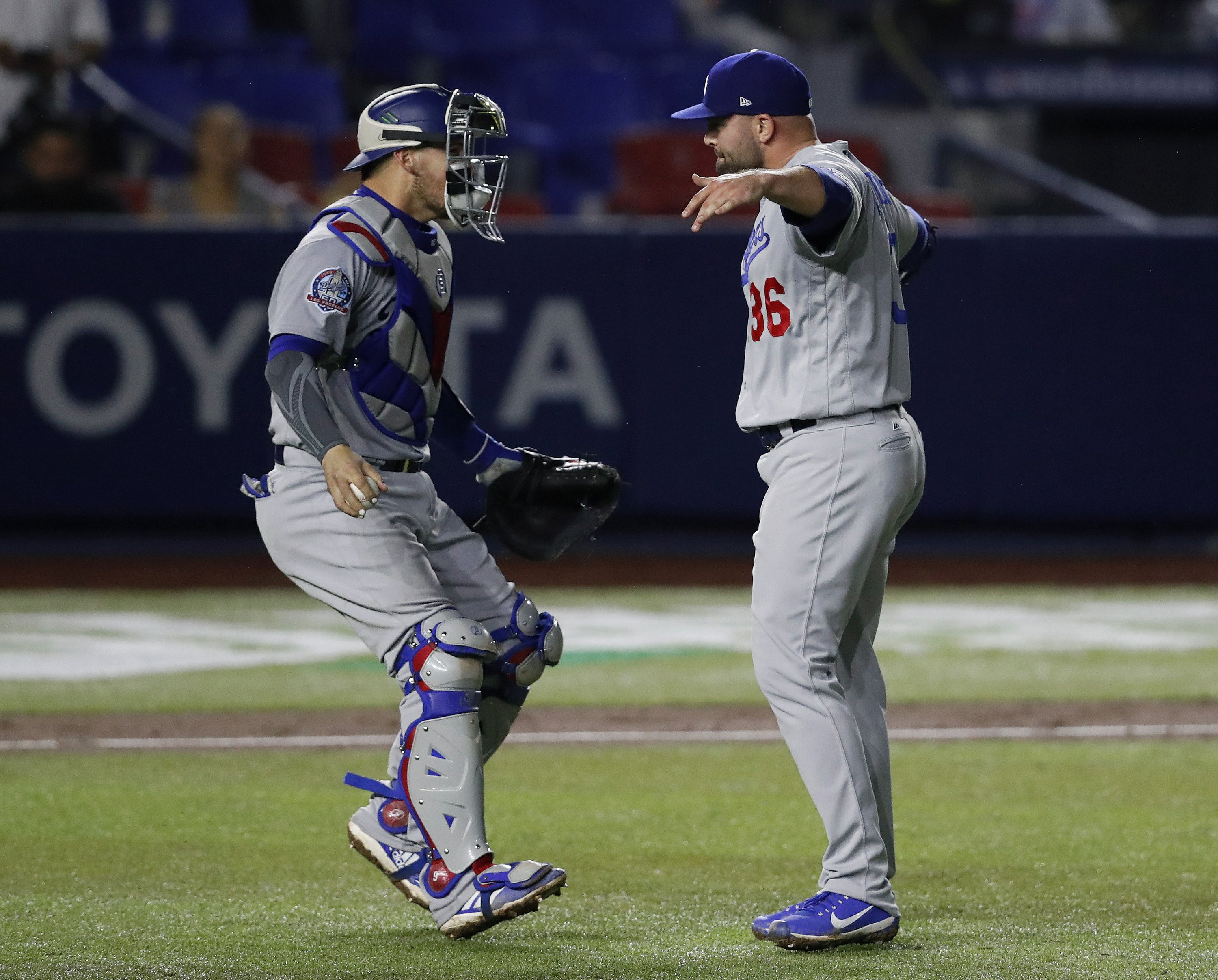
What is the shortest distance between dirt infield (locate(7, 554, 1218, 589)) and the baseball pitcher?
7038mm

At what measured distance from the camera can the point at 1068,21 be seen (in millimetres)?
18078

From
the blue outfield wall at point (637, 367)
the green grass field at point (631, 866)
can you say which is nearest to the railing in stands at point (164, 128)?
the blue outfield wall at point (637, 367)

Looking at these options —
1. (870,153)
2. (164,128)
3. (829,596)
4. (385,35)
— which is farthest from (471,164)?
(385,35)

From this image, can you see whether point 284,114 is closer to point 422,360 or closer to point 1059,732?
point 1059,732

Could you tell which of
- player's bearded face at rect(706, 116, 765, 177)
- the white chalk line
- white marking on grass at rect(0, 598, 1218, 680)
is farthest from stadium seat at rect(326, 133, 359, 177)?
player's bearded face at rect(706, 116, 765, 177)

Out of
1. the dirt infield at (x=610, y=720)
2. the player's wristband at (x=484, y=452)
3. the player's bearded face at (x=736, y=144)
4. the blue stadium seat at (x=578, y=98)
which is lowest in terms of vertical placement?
the dirt infield at (x=610, y=720)

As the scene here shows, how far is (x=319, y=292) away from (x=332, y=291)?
0.03 metres

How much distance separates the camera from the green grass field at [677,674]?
26.2 ft

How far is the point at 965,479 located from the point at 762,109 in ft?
27.2

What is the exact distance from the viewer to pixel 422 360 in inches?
181

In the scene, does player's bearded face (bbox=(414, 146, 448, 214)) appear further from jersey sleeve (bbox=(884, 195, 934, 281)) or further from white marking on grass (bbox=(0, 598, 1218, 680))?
→ white marking on grass (bbox=(0, 598, 1218, 680))

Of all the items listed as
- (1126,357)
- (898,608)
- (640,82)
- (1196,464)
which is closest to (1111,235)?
(1126,357)

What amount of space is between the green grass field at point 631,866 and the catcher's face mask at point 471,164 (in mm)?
1672

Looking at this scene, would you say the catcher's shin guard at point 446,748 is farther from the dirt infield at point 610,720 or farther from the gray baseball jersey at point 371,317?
the dirt infield at point 610,720
